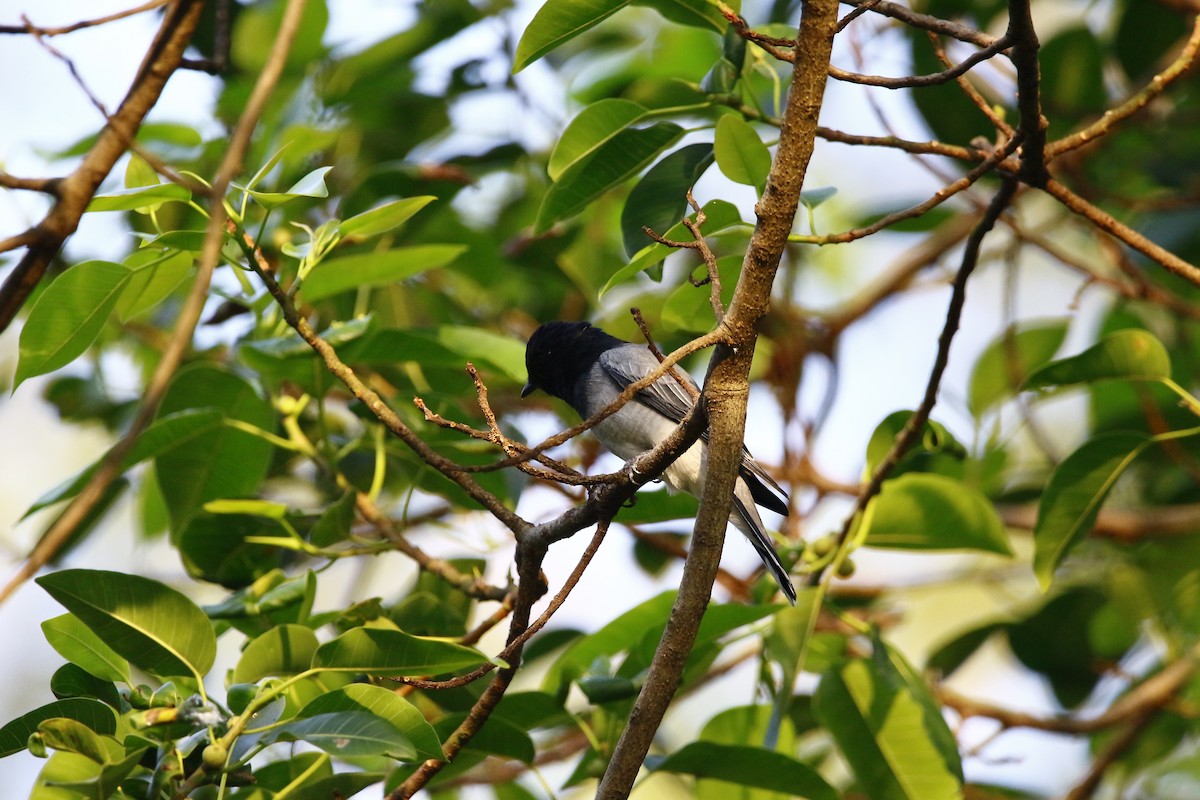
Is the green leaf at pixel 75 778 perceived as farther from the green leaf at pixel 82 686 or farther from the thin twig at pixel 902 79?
the thin twig at pixel 902 79

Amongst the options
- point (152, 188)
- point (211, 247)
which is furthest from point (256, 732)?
point (152, 188)

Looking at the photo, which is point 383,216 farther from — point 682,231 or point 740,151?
point 740,151

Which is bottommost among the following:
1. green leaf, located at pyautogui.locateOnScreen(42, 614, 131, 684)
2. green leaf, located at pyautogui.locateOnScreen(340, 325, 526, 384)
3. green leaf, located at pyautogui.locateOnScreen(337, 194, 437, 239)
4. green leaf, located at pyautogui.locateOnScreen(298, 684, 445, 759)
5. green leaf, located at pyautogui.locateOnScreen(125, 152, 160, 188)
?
green leaf, located at pyautogui.locateOnScreen(298, 684, 445, 759)

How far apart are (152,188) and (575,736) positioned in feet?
8.92

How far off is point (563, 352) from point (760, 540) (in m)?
1.09

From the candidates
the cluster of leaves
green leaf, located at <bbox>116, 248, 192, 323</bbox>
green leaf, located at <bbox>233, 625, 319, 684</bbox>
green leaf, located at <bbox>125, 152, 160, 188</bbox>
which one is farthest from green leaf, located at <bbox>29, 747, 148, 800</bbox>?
green leaf, located at <bbox>125, 152, 160, 188</bbox>

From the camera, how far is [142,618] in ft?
7.74

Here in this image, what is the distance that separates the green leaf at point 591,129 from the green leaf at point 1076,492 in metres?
1.51

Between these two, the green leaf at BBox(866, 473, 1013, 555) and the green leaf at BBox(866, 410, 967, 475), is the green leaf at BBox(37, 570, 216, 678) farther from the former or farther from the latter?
the green leaf at BBox(866, 410, 967, 475)

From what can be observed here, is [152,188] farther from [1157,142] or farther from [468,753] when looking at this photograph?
[1157,142]

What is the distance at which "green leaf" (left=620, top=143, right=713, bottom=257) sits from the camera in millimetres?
2881

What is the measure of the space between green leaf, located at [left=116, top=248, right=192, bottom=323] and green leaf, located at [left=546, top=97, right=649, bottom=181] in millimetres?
963

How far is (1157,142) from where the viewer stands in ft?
16.5

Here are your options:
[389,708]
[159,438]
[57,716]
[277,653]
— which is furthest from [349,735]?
[159,438]
